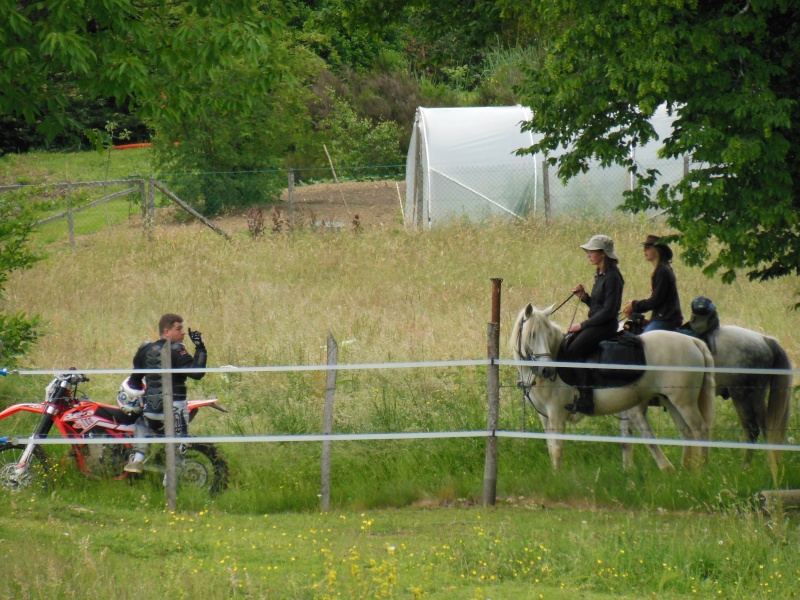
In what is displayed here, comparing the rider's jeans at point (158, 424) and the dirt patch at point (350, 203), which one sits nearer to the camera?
the rider's jeans at point (158, 424)

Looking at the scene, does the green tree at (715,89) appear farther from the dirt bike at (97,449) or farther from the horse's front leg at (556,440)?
the dirt bike at (97,449)

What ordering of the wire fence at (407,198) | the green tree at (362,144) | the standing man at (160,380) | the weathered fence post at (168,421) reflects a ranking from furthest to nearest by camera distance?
the green tree at (362,144), the wire fence at (407,198), the standing man at (160,380), the weathered fence post at (168,421)

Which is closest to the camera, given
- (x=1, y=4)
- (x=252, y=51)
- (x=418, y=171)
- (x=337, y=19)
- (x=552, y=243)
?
(x=1, y=4)

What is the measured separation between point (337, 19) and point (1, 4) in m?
5.88

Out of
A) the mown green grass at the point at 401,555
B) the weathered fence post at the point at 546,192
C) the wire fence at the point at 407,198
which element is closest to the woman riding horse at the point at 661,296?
the mown green grass at the point at 401,555

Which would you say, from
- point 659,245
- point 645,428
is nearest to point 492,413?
point 645,428

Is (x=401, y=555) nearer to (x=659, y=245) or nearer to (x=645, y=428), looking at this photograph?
(x=645, y=428)

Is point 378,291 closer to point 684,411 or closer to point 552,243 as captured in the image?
point 552,243

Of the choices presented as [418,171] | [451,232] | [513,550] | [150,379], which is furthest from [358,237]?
[513,550]

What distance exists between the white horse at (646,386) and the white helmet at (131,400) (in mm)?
3587

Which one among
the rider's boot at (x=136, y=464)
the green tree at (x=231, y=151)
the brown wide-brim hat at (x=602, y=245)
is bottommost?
the rider's boot at (x=136, y=464)

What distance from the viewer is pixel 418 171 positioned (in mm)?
22953

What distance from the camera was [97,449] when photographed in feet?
31.8

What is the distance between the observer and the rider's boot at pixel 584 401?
9.36 m
